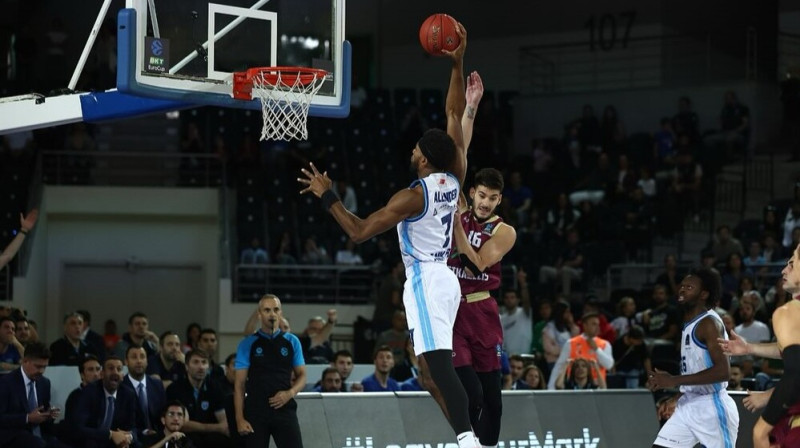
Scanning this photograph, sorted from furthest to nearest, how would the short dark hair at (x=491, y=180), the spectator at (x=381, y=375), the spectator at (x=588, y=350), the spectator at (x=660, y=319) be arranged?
1. the spectator at (x=660, y=319)
2. the spectator at (x=588, y=350)
3. the spectator at (x=381, y=375)
4. the short dark hair at (x=491, y=180)

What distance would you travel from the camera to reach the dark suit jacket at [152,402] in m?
12.8

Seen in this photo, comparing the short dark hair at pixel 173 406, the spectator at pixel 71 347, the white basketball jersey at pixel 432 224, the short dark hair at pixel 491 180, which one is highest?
the short dark hair at pixel 491 180

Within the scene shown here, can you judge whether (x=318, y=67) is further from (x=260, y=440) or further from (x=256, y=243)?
(x=256, y=243)

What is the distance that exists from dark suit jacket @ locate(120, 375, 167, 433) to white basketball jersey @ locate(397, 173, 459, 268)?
5161 mm

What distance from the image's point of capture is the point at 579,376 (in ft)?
48.2

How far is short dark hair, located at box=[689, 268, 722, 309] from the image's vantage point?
10.1m

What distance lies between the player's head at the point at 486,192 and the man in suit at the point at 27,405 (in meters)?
5.07

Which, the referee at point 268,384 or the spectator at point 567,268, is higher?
the spectator at point 567,268

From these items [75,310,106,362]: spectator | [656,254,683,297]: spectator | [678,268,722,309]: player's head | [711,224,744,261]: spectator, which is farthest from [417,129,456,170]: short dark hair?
[711,224,744,261]: spectator

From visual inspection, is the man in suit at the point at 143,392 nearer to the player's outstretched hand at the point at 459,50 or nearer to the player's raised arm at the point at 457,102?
the player's raised arm at the point at 457,102

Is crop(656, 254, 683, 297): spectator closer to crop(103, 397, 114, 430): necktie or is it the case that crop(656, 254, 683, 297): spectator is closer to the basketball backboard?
the basketball backboard

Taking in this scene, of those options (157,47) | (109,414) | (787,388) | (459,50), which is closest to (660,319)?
(109,414)

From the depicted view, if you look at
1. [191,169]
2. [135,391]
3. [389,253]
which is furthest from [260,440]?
[191,169]

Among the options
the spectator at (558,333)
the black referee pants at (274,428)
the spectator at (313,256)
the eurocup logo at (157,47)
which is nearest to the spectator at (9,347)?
the black referee pants at (274,428)
